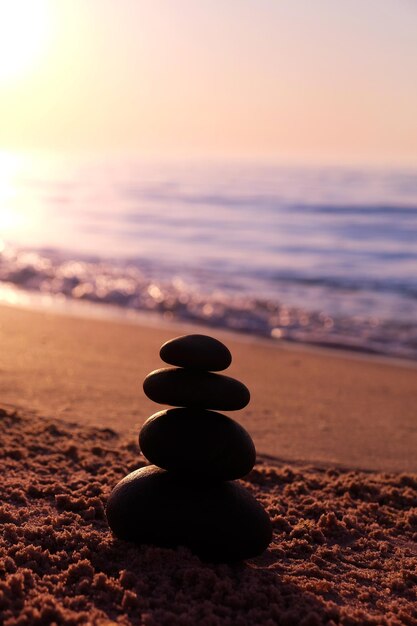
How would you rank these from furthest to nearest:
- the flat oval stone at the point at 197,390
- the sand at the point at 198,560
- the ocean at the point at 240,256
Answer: the ocean at the point at 240,256
the flat oval stone at the point at 197,390
the sand at the point at 198,560

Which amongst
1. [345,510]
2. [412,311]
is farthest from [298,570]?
[412,311]

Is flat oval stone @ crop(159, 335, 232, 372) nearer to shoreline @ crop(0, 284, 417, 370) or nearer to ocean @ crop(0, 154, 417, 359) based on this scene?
shoreline @ crop(0, 284, 417, 370)

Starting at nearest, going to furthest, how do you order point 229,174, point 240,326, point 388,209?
point 240,326
point 388,209
point 229,174

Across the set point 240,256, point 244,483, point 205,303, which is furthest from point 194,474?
point 240,256

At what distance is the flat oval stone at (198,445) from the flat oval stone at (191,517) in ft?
0.29

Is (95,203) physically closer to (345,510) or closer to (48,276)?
(48,276)

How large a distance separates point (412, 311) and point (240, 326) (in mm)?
3174

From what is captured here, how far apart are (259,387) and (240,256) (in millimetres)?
10502

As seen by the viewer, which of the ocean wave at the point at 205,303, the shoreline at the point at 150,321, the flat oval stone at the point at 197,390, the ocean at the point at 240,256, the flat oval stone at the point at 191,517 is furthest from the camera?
the ocean at the point at 240,256

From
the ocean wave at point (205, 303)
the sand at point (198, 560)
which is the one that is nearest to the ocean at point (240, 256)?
the ocean wave at point (205, 303)

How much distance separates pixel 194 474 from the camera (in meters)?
3.64

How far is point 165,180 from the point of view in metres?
44.9

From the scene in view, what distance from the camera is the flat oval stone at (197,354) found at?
369 cm

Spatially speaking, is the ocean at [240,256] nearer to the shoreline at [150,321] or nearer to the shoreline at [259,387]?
the shoreline at [150,321]
